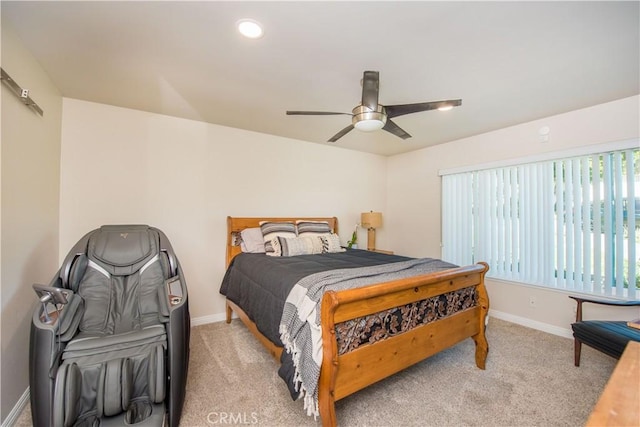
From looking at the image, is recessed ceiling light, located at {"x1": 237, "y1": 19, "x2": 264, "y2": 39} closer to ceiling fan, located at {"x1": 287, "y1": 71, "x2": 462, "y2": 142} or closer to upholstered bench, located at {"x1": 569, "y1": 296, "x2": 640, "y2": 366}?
ceiling fan, located at {"x1": 287, "y1": 71, "x2": 462, "y2": 142}

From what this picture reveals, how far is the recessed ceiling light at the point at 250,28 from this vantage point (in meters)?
1.57

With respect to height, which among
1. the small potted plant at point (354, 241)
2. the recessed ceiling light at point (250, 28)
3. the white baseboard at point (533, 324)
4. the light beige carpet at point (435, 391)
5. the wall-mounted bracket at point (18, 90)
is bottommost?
the light beige carpet at point (435, 391)

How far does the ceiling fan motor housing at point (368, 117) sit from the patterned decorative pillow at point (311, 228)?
1815 mm

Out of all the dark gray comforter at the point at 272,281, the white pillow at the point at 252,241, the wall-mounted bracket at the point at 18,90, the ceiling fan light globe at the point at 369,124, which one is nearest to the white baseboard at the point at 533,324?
the dark gray comforter at the point at 272,281

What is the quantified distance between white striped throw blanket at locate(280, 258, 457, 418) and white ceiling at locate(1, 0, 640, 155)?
62.2 inches

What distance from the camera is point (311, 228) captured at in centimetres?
357

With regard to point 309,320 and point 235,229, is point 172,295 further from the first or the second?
point 235,229

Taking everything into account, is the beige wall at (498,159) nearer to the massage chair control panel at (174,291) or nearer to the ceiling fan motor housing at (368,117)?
the ceiling fan motor housing at (368,117)

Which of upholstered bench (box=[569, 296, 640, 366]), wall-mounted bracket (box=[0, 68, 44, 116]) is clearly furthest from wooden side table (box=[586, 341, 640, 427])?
wall-mounted bracket (box=[0, 68, 44, 116])

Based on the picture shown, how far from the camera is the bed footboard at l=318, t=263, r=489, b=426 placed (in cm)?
144

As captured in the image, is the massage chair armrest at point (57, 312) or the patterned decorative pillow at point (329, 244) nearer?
the massage chair armrest at point (57, 312)

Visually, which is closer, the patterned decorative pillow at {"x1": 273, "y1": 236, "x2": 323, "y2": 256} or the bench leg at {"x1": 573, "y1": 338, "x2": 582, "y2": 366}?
the bench leg at {"x1": 573, "y1": 338, "x2": 582, "y2": 366}

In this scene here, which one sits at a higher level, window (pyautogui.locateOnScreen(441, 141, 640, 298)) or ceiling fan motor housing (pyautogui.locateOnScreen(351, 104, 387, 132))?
ceiling fan motor housing (pyautogui.locateOnScreen(351, 104, 387, 132))

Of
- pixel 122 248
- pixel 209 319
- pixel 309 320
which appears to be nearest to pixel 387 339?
pixel 309 320
